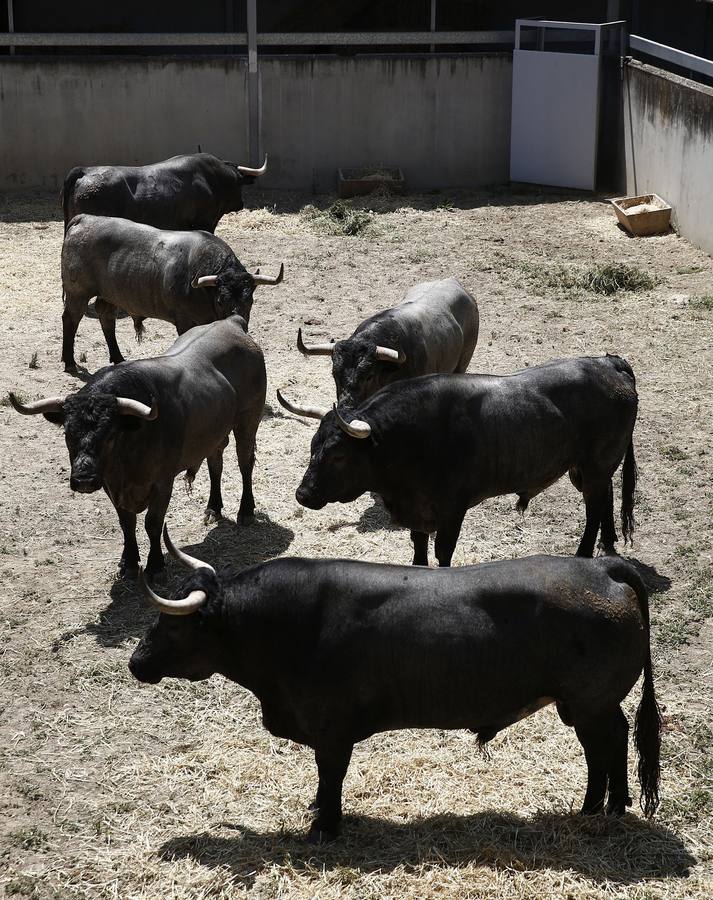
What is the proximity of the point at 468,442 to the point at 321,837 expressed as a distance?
2.98m

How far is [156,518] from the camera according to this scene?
28.3ft

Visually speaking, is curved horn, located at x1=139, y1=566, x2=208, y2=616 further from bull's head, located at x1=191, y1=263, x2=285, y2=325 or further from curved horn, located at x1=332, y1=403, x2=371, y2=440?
bull's head, located at x1=191, y1=263, x2=285, y2=325

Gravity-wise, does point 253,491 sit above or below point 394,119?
below

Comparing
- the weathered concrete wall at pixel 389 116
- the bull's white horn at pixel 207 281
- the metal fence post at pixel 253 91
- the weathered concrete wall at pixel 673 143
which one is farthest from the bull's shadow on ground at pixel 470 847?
the weathered concrete wall at pixel 389 116

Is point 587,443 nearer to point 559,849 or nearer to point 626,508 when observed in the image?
point 626,508

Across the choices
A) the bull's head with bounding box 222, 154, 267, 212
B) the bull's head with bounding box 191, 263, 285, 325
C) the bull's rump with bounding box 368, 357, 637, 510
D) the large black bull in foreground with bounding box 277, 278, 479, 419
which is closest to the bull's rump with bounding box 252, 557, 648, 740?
→ the bull's rump with bounding box 368, 357, 637, 510

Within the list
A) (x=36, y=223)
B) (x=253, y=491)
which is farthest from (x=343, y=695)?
(x=36, y=223)

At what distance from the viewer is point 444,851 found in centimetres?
581

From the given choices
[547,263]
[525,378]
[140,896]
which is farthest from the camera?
[547,263]

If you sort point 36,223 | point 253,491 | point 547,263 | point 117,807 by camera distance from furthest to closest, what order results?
1. point 36,223
2. point 547,263
3. point 253,491
4. point 117,807

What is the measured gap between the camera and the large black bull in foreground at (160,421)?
799 cm

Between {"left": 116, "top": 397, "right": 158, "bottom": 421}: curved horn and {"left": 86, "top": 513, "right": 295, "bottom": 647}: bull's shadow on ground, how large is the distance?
1.12 meters

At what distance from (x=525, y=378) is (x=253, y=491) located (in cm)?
290

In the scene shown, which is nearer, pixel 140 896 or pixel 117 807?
pixel 140 896
